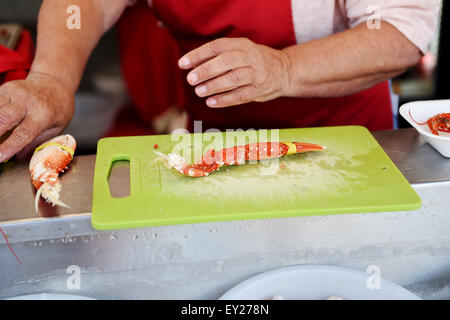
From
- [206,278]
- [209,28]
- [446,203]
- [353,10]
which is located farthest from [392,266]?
[209,28]

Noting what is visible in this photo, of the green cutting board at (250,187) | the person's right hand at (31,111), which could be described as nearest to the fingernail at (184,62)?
the green cutting board at (250,187)

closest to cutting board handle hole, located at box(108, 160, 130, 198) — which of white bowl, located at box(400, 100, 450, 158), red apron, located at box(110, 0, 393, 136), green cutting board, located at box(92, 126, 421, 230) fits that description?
green cutting board, located at box(92, 126, 421, 230)

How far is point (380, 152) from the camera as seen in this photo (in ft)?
4.64

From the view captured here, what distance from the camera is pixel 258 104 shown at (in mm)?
1976

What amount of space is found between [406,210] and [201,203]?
21.4 inches

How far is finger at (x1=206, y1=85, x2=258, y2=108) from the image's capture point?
145 centimetres

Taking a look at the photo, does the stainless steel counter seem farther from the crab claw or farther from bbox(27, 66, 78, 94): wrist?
bbox(27, 66, 78, 94): wrist

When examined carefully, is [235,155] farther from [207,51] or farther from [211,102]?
[207,51]

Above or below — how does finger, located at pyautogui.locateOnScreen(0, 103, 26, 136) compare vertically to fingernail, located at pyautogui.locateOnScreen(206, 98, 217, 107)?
above

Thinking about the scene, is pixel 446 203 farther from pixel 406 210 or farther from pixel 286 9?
pixel 286 9

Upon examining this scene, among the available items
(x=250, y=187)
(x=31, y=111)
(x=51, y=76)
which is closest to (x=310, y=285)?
(x=250, y=187)

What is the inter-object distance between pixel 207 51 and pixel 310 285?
751mm

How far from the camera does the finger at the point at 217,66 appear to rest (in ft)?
4.45

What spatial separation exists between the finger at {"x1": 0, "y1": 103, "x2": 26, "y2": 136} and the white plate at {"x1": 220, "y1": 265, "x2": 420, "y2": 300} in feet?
2.72
